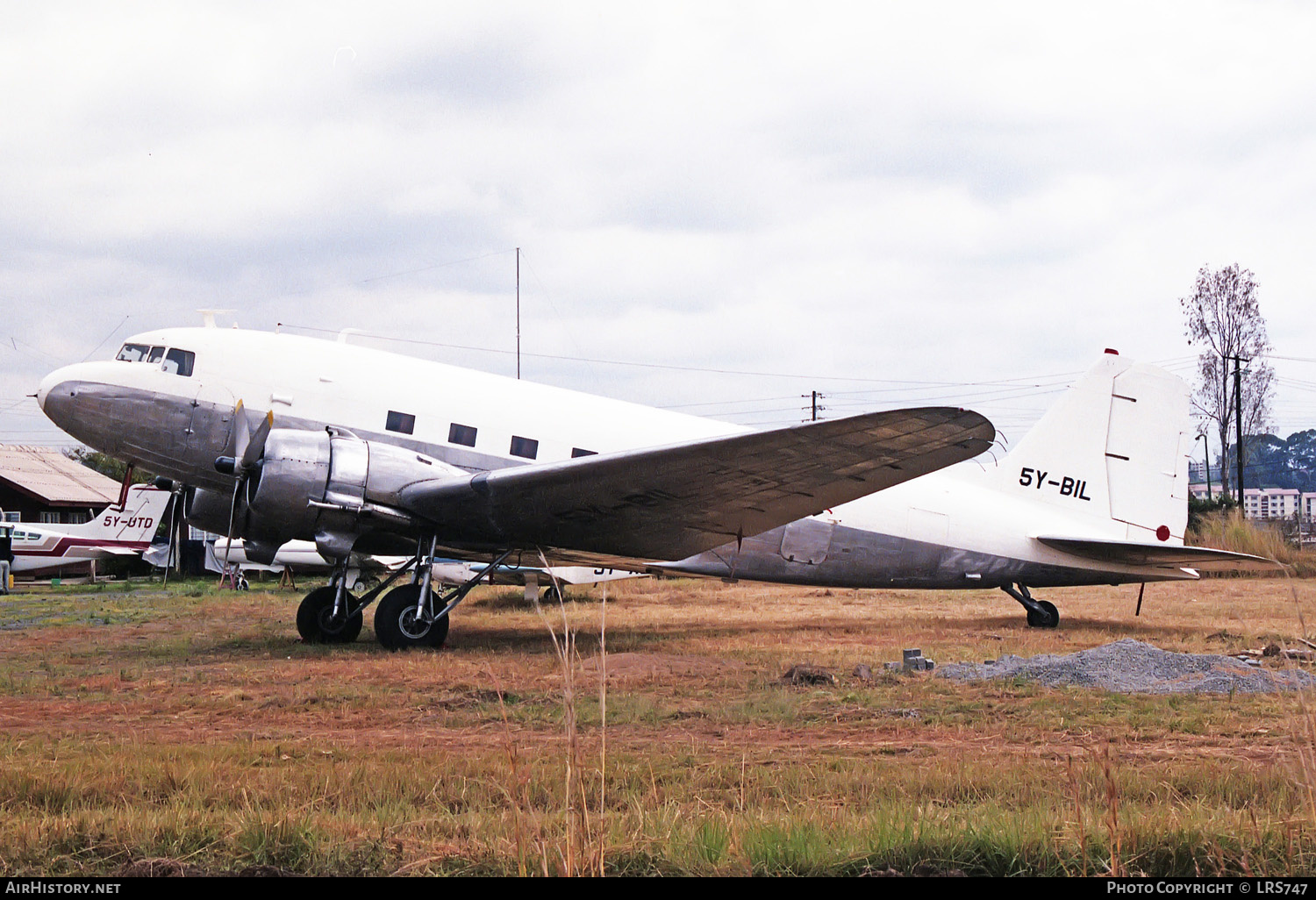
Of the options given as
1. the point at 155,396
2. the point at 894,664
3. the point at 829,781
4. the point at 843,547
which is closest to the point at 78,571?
the point at 155,396

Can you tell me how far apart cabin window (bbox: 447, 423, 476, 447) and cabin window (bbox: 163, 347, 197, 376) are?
311 cm

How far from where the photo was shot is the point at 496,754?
5719 millimetres

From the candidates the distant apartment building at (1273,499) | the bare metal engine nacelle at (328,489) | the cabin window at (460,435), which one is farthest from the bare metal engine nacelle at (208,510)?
the distant apartment building at (1273,499)

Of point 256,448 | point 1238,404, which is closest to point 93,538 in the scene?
point 256,448

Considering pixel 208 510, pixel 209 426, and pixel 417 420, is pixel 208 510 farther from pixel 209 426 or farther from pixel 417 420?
pixel 417 420

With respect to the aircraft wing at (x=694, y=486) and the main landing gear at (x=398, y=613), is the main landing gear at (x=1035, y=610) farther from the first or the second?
the main landing gear at (x=398, y=613)

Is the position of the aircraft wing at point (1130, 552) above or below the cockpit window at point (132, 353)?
below

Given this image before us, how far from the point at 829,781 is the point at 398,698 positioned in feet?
13.8

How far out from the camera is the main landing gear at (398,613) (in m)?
11.3

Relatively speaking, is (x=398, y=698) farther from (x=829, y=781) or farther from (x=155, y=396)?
(x=155, y=396)

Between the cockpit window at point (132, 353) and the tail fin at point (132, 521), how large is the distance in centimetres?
2337

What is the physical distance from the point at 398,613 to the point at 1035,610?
911 centimetres

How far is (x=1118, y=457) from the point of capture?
49.1 ft

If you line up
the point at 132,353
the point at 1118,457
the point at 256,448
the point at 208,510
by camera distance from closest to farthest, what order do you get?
1. the point at 256,448
2. the point at 132,353
3. the point at 208,510
4. the point at 1118,457
